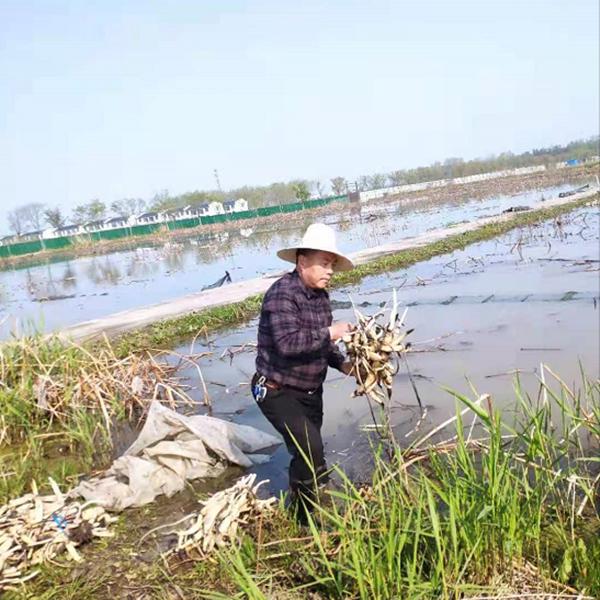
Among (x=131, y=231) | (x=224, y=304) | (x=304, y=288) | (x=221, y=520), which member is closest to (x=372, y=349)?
(x=304, y=288)

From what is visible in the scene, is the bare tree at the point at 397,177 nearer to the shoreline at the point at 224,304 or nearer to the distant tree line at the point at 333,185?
the distant tree line at the point at 333,185

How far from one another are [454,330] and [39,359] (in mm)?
4809

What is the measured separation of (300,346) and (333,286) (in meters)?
8.99

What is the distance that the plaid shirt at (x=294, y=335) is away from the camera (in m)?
2.89

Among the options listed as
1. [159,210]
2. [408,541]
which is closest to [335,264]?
[408,541]

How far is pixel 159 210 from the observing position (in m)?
99.2

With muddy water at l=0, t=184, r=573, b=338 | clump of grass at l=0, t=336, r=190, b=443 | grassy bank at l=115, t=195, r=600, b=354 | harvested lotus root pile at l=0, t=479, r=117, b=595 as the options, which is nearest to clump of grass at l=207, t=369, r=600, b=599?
harvested lotus root pile at l=0, t=479, r=117, b=595

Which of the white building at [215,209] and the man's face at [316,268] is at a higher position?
the white building at [215,209]

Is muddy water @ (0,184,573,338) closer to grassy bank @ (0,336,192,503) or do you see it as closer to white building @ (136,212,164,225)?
grassy bank @ (0,336,192,503)

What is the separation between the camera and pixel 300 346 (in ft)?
9.45

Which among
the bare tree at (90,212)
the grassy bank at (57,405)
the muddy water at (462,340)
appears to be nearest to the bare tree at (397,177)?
the bare tree at (90,212)

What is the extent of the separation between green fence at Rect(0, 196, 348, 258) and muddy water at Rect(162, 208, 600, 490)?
52.2 metres

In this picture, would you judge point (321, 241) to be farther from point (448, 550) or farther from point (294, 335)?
point (448, 550)

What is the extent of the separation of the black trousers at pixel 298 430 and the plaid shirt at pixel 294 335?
8cm
